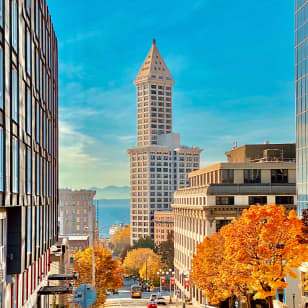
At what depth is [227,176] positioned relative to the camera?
94.4 m

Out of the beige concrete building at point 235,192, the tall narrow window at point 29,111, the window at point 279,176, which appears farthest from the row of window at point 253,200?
the tall narrow window at point 29,111

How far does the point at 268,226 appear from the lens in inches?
2008

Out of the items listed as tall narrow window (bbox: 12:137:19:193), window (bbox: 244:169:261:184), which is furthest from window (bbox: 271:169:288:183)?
tall narrow window (bbox: 12:137:19:193)

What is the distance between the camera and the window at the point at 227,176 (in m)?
94.1

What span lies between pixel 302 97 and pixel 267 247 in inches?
894

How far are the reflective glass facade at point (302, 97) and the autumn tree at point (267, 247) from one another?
13.0m

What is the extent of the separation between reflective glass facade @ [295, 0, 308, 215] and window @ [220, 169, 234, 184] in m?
28.1

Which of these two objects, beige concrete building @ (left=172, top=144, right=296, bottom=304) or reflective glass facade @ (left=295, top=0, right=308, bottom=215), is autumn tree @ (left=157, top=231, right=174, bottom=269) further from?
reflective glass facade @ (left=295, top=0, right=308, bottom=215)

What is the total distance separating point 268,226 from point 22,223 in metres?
25.8

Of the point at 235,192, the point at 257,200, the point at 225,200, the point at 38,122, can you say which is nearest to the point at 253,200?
the point at 257,200

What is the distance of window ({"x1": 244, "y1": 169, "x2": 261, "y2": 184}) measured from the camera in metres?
92.1

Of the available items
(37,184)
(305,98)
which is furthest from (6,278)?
(305,98)

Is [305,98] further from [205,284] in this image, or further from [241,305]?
[241,305]

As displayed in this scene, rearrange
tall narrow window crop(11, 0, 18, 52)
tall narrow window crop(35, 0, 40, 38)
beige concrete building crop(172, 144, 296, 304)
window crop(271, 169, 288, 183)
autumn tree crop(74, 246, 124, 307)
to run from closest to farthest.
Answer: tall narrow window crop(11, 0, 18, 52) → tall narrow window crop(35, 0, 40, 38) → autumn tree crop(74, 246, 124, 307) → beige concrete building crop(172, 144, 296, 304) → window crop(271, 169, 288, 183)
